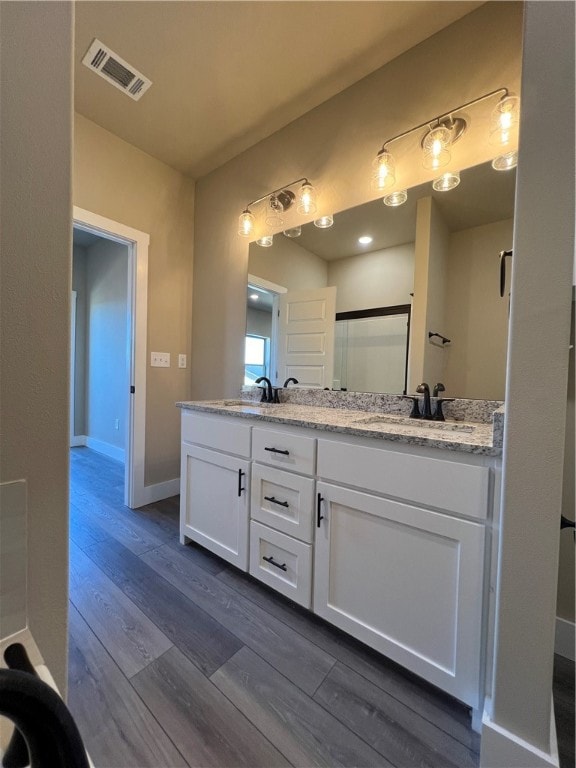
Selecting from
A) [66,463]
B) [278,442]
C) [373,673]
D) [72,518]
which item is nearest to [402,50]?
[278,442]

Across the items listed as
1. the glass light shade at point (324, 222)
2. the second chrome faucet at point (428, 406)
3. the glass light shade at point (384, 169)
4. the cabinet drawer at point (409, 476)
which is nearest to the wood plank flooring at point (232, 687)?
the cabinet drawer at point (409, 476)

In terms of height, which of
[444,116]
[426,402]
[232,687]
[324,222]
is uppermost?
[444,116]

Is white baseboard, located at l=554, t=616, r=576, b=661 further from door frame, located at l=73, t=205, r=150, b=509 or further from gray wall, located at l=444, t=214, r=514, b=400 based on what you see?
door frame, located at l=73, t=205, r=150, b=509

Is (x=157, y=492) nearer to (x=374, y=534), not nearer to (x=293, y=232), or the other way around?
(x=374, y=534)

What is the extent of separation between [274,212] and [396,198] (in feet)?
2.79

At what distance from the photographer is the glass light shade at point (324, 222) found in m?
1.90

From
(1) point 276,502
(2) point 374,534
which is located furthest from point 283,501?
(2) point 374,534

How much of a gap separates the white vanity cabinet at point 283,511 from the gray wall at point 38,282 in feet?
3.03

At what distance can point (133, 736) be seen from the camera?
3.13ft

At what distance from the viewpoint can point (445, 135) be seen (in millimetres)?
1484

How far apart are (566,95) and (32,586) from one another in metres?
1.49

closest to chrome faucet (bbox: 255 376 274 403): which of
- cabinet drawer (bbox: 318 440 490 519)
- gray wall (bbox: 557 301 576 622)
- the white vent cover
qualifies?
cabinet drawer (bbox: 318 440 490 519)

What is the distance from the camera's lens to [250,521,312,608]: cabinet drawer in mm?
1350

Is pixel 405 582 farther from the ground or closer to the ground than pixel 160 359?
closer to the ground
